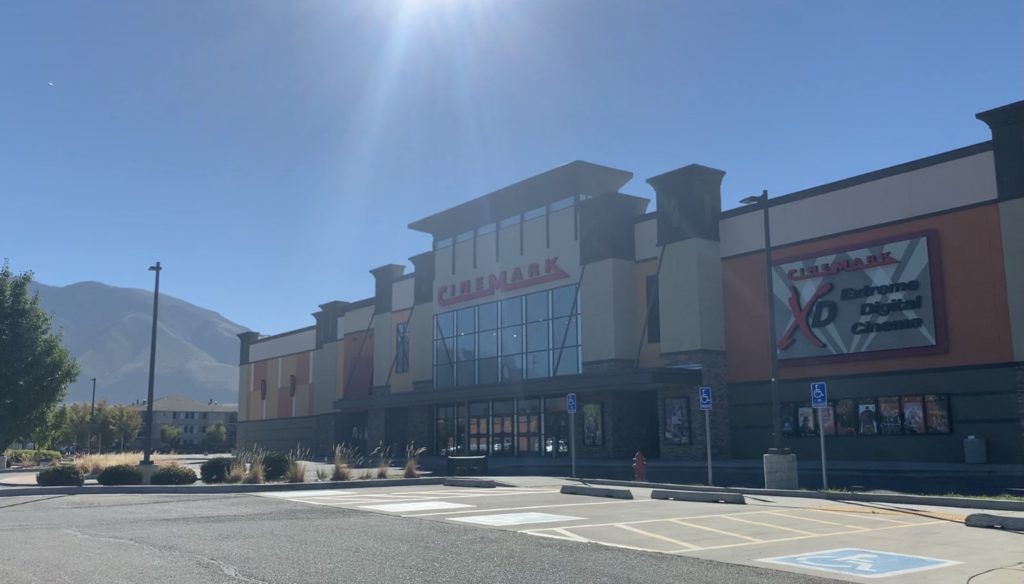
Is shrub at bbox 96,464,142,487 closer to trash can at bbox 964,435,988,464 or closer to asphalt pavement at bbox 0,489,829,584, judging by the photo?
asphalt pavement at bbox 0,489,829,584

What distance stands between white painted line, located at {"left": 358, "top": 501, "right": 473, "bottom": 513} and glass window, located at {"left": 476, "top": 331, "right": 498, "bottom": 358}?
27.7 meters

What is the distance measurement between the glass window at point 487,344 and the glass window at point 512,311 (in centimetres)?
107

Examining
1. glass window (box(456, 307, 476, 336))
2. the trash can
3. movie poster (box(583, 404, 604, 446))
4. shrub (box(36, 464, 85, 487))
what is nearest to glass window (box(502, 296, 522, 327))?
glass window (box(456, 307, 476, 336))

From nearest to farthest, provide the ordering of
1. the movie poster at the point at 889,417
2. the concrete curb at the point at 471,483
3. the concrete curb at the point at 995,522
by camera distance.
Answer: the concrete curb at the point at 995,522 → the concrete curb at the point at 471,483 → the movie poster at the point at 889,417

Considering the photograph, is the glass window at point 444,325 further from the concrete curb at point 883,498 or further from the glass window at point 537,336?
the concrete curb at point 883,498

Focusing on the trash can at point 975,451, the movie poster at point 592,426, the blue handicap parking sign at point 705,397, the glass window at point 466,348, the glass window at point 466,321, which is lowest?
the trash can at point 975,451

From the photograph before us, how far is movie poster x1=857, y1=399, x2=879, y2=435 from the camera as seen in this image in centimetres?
3200

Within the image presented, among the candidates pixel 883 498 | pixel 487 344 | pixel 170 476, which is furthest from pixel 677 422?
pixel 170 476

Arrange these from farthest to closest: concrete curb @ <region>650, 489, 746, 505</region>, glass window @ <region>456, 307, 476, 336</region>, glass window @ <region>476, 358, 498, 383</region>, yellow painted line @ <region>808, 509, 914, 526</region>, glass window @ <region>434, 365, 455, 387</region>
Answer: glass window @ <region>434, 365, 455, 387</region> < glass window @ <region>456, 307, 476, 336</region> < glass window @ <region>476, 358, 498, 383</region> < concrete curb @ <region>650, 489, 746, 505</region> < yellow painted line @ <region>808, 509, 914, 526</region>

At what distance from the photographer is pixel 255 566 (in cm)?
1012

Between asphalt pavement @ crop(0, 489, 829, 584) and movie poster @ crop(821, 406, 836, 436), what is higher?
movie poster @ crop(821, 406, 836, 436)

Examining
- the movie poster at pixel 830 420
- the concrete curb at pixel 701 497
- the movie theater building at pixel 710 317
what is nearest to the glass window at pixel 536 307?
the movie theater building at pixel 710 317

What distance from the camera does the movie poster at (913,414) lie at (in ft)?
101

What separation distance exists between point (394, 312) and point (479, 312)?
1005 cm
